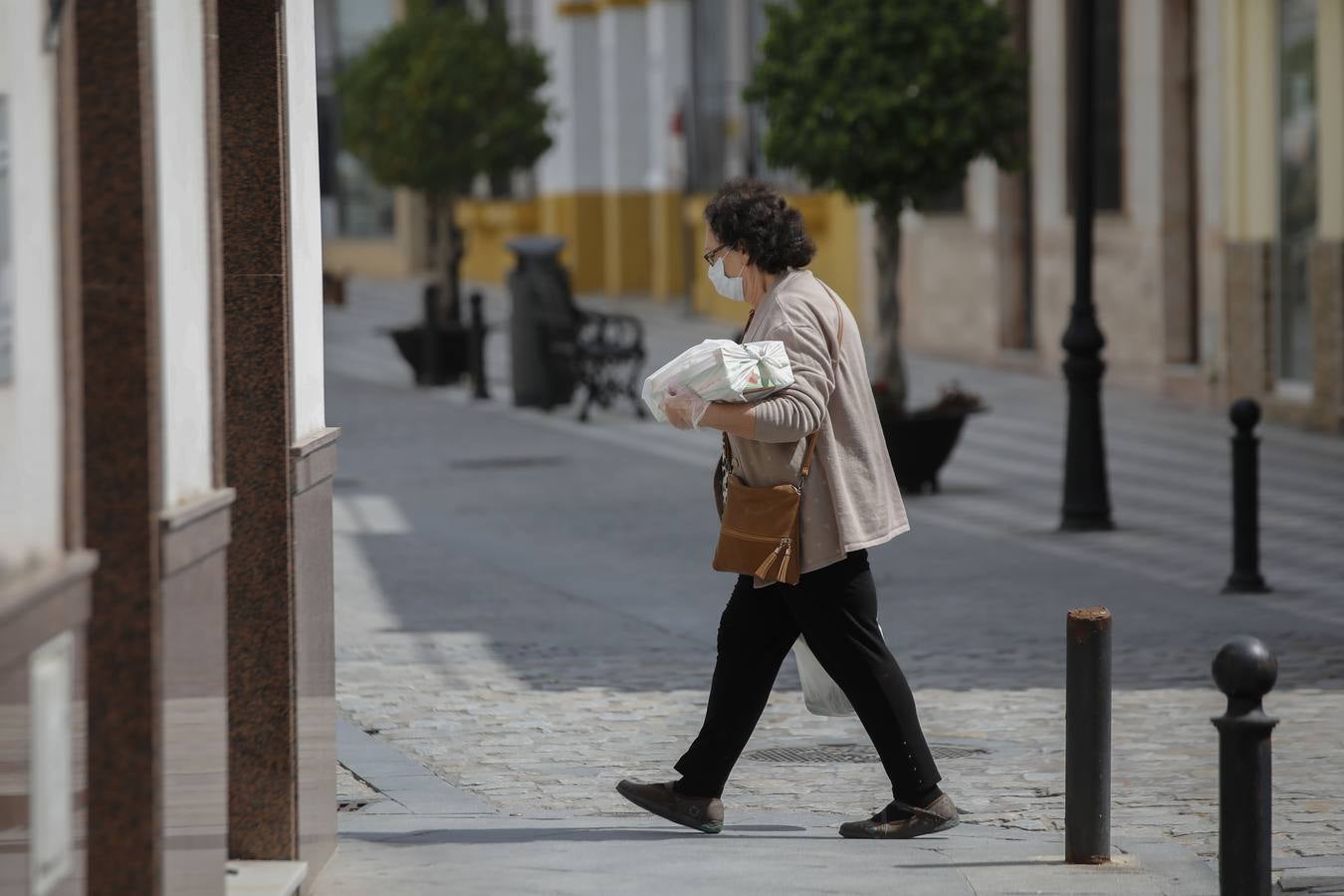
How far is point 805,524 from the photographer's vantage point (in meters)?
6.12

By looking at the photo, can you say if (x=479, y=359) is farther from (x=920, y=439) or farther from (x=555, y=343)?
(x=920, y=439)

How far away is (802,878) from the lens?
5.71 m

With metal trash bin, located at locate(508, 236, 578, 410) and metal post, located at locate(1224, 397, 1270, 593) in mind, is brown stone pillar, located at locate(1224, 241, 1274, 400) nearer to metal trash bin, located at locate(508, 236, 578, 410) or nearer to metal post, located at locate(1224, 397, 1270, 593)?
metal trash bin, located at locate(508, 236, 578, 410)

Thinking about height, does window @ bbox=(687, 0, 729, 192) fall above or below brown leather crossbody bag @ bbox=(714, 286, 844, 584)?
above

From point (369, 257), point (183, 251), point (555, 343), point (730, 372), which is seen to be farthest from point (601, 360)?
point (369, 257)

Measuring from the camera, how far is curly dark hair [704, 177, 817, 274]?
627 cm

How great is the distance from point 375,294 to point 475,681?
3397 cm

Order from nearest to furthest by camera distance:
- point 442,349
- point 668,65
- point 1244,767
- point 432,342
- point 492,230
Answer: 1. point 1244,767
2. point 432,342
3. point 442,349
4. point 668,65
5. point 492,230

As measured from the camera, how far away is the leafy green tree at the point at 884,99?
1535cm

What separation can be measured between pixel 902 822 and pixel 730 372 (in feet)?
4.21

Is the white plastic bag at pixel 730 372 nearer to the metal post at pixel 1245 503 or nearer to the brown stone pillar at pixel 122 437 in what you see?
the brown stone pillar at pixel 122 437

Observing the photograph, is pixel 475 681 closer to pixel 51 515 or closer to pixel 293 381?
pixel 293 381

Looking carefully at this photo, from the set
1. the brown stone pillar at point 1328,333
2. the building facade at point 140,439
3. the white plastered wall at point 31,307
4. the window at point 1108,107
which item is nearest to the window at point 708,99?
the window at point 1108,107

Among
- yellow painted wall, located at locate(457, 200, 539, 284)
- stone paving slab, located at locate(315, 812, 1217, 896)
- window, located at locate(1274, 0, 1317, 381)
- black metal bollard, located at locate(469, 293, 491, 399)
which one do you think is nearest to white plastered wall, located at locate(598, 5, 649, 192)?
yellow painted wall, located at locate(457, 200, 539, 284)
